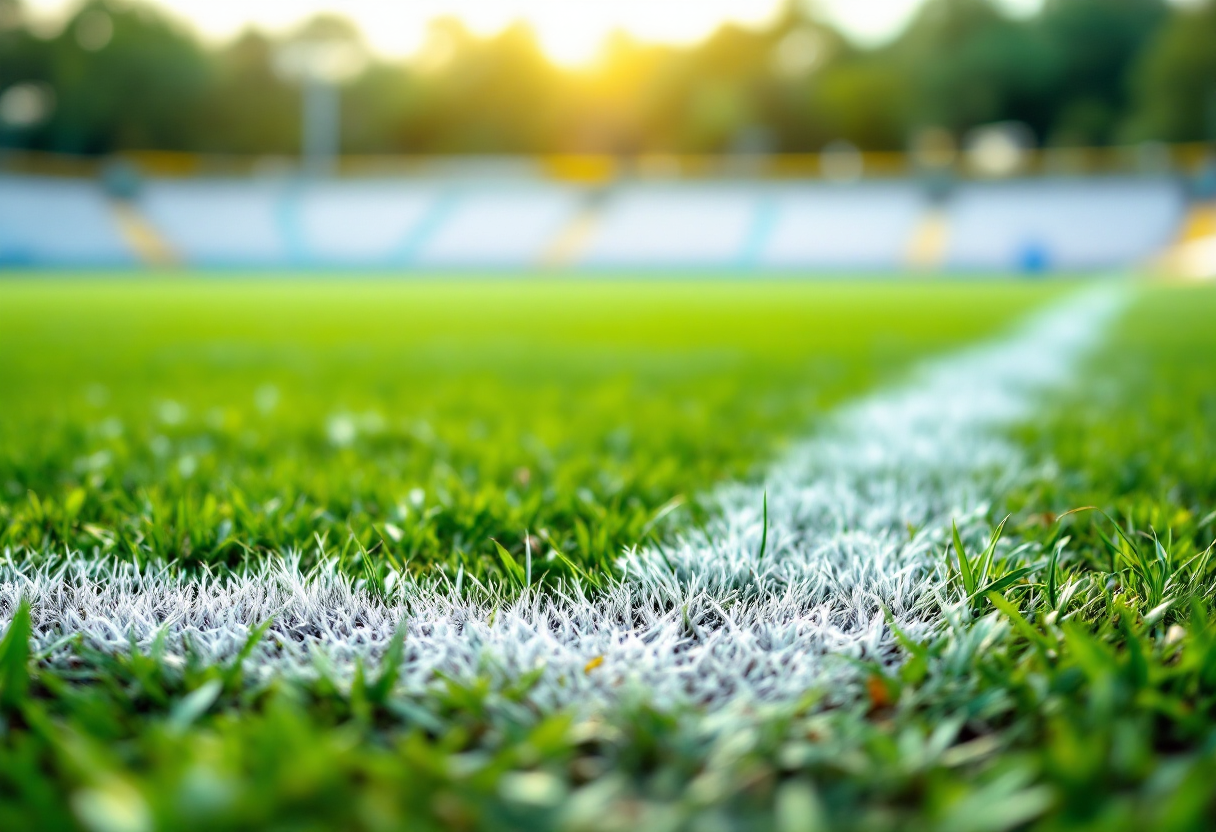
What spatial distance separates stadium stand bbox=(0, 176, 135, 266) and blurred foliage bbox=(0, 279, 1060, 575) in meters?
25.8

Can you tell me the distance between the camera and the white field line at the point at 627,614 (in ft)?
2.65

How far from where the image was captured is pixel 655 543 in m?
1.20

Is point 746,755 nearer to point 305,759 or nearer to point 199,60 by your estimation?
point 305,759

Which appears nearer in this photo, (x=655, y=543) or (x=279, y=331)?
(x=655, y=543)

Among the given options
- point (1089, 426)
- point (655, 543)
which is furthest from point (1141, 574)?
point (1089, 426)

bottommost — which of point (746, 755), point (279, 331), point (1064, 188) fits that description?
point (279, 331)

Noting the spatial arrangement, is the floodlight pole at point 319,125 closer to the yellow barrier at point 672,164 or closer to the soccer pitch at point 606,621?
the yellow barrier at point 672,164

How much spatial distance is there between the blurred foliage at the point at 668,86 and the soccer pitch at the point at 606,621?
3589 centimetres

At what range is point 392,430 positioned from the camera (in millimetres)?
2297

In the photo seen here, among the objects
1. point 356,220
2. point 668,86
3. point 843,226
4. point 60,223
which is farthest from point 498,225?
point 668,86

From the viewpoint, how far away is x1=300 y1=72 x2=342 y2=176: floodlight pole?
3603cm

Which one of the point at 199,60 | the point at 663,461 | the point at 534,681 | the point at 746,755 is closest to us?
the point at 746,755

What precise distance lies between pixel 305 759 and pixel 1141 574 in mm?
934

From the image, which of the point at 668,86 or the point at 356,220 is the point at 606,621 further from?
the point at 668,86
